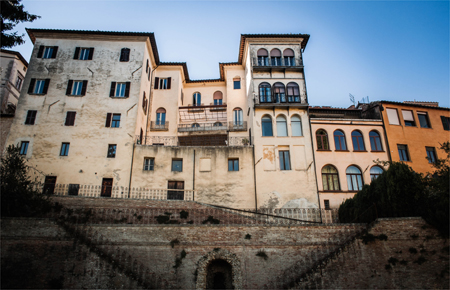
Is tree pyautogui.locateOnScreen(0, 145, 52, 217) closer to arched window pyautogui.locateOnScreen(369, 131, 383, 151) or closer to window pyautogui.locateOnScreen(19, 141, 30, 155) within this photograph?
window pyautogui.locateOnScreen(19, 141, 30, 155)

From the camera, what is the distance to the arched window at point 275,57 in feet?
101

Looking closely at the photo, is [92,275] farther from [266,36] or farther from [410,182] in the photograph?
[266,36]

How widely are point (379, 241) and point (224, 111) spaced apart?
20.3m

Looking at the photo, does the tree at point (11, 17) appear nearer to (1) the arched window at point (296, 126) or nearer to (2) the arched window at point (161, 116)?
(2) the arched window at point (161, 116)

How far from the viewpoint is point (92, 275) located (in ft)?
51.8

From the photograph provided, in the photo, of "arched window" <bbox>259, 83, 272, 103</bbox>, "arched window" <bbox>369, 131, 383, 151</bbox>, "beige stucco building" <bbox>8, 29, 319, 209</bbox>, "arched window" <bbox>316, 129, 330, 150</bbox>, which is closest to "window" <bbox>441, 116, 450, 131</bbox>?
"arched window" <bbox>369, 131, 383, 151</bbox>

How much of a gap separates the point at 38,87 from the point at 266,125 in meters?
20.3

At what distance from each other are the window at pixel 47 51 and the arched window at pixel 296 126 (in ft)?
74.1

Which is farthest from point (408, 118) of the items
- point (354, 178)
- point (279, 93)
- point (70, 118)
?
point (70, 118)

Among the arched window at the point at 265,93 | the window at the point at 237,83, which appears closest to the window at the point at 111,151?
the arched window at the point at 265,93

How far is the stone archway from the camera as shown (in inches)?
668

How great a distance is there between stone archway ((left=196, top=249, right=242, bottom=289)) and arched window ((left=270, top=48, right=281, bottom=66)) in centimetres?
1933

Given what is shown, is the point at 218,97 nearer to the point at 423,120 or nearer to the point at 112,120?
the point at 112,120

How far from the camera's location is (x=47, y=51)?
30.5 m
